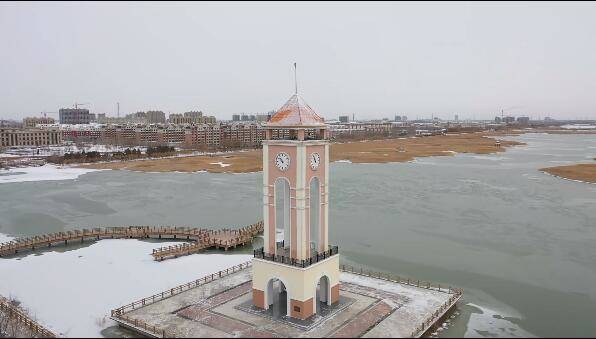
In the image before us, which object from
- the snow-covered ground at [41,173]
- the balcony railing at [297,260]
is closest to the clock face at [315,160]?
the balcony railing at [297,260]

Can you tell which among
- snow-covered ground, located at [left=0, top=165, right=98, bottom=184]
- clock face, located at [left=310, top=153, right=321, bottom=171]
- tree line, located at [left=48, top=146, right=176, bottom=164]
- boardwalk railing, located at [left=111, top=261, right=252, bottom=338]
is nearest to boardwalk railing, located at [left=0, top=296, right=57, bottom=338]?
boardwalk railing, located at [left=111, top=261, right=252, bottom=338]

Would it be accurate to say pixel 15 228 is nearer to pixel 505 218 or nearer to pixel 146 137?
pixel 505 218

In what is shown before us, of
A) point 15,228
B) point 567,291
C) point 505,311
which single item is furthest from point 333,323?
point 15,228

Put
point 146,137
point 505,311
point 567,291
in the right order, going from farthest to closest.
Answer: point 146,137, point 567,291, point 505,311

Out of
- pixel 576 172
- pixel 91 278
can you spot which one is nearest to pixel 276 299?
pixel 91 278

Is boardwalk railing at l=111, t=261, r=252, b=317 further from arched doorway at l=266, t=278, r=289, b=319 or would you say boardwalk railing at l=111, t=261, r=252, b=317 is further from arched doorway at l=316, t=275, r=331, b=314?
arched doorway at l=316, t=275, r=331, b=314

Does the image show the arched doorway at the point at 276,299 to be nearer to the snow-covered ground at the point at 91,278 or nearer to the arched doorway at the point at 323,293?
the arched doorway at the point at 323,293
